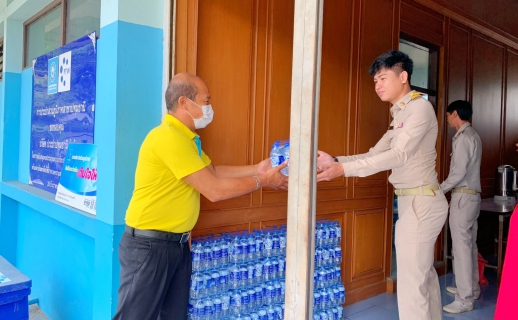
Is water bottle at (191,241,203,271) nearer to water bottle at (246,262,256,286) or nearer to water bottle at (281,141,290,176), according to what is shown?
water bottle at (246,262,256,286)

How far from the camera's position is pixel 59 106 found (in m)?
3.60

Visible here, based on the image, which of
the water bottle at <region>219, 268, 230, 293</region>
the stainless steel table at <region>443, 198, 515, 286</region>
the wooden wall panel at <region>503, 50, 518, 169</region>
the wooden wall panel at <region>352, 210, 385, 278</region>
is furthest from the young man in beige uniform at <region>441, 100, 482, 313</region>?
the wooden wall panel at <region>503, 50, 518, 169</region>

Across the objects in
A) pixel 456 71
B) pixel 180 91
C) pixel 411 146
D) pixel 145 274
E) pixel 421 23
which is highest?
pixel 421 23

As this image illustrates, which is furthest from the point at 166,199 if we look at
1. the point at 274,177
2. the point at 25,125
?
the point at 25,125

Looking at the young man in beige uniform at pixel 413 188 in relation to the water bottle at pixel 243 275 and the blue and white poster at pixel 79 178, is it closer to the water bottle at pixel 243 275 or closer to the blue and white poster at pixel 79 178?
the water bottle at pixel 243 275

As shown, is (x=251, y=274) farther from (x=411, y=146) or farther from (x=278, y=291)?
(x=411, y=146)

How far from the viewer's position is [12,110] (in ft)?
15.5

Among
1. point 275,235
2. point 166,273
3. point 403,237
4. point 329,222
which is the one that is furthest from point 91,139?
point 403,237

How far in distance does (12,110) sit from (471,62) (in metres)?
5.51

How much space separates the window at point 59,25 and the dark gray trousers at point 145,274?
1720 mm

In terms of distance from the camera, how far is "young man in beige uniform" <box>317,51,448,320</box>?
8.44 feet

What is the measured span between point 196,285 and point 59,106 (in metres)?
2.10

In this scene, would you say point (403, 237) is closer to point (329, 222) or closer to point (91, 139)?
point (329, 222)

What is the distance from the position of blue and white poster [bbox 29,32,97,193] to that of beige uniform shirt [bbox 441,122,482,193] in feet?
10.5
